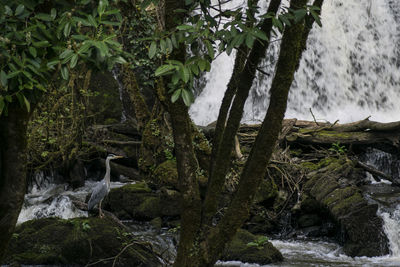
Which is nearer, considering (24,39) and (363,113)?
(24,39)

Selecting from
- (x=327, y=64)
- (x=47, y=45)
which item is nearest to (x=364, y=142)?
(x=327, y=64)

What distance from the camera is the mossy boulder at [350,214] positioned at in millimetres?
7801

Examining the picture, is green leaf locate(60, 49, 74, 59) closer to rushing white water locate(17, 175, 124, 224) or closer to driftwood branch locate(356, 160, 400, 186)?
rushing white water locate(17, 175, 124, 224)

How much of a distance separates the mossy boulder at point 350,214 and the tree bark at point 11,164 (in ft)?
18.7

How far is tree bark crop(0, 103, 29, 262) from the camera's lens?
10.6ft

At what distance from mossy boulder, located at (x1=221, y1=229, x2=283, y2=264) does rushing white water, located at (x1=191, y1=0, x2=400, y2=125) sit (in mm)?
8674

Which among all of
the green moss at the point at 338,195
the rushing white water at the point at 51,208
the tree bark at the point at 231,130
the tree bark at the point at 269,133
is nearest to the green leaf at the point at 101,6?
the tree bark at the point at 269,133

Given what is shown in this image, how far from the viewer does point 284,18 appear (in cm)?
306

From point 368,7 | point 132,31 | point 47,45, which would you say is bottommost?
point 47,45

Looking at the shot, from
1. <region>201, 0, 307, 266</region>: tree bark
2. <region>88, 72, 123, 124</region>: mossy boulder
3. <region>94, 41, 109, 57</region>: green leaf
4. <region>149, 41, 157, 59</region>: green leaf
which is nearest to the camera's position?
<region>94, 41, 109, 57</region>: green leaf

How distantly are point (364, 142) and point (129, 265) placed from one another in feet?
19.2

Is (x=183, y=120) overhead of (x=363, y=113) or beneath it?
beneath

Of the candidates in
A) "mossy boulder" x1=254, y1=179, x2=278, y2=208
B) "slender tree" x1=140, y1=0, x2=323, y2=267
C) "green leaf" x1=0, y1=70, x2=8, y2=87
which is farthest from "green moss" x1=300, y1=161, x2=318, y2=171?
"green leaf" x1=0, y1=70, x2=8, y2=87

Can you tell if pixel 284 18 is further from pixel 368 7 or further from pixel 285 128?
pixel 368 7
